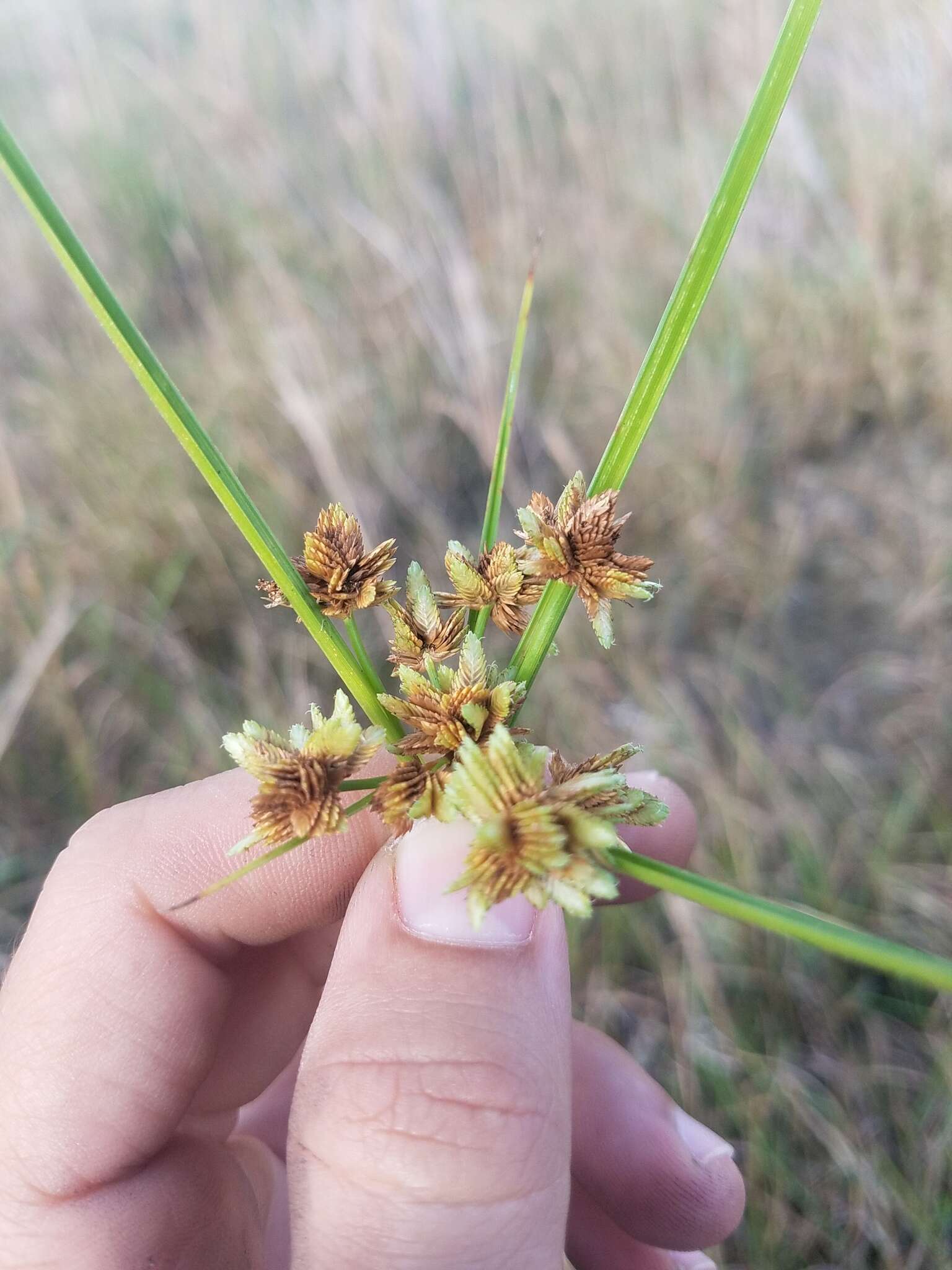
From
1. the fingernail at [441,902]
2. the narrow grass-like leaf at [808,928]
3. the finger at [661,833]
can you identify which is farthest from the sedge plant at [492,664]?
the finger at [661,833]

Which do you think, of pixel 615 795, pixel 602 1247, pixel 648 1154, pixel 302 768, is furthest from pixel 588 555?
pixel 602 1247

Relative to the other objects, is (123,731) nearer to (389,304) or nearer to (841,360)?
(389,304)

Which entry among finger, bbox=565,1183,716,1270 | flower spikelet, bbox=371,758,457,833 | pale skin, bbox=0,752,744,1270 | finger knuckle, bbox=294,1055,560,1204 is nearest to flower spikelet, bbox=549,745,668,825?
flower spikelet, bbox=371,758,457,833

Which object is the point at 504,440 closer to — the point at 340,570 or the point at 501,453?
the point at 501,453

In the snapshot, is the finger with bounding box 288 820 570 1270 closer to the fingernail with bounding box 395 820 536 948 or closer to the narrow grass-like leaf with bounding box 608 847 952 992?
the fingernail with bounding box 395 820 536 948

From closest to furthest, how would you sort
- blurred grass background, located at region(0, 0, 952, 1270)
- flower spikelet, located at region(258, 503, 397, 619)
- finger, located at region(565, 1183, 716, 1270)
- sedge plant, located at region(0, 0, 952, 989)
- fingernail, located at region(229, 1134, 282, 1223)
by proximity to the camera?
sedge plant, located at region(0, 0, 952, 989)
flower spikelet, located at region(258, 503, 397, 619)
fingernail, located at region(229, 1134, 282, 1223)
finger, located at region(565, 1183, 716, 1270)
blurred grass background, located at region(0, 0, 952, 1270)

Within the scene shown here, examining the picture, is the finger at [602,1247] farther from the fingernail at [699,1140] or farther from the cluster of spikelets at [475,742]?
the cluster of spikelets at [475,742]
